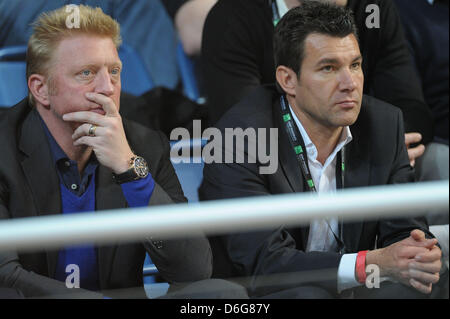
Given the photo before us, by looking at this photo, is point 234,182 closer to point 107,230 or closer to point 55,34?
point 55,34

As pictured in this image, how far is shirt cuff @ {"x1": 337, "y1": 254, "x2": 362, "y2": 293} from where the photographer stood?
1432 mm

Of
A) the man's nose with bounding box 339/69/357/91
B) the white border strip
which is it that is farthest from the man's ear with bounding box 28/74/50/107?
the man's nose with bounding box 339/69/357/91

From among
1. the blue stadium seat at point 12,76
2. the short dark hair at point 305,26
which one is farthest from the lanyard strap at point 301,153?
the blue stadium seat at point 12,76

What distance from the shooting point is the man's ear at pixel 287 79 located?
1597 millimetres

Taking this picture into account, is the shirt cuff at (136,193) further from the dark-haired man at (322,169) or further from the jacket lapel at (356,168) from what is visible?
the jacket lapel at (356,168)

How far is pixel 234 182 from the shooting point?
153 centimetres

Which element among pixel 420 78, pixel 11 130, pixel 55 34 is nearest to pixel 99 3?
pixel 55 34

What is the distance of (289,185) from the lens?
1531mm

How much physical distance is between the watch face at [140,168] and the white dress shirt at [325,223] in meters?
0.37

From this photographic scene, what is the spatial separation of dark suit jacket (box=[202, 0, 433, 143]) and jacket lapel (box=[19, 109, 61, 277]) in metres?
0.42

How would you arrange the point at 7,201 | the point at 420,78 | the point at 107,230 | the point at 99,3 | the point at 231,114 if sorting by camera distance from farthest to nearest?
the point at 420,78
the point at 231,114
the point at 99,3
the point at 7,201
the point at 107,230

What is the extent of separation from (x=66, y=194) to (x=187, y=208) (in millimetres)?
517

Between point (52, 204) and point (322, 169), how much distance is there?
60 cm

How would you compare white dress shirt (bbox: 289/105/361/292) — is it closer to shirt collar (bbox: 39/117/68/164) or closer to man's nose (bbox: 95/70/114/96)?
man's nose (bbox: 95/70/114/96)
